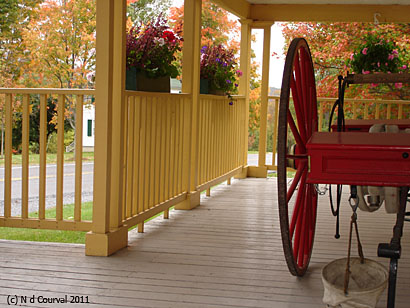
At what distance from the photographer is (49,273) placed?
2.82 meters

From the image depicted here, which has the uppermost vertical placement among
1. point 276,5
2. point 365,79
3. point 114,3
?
point 276,5

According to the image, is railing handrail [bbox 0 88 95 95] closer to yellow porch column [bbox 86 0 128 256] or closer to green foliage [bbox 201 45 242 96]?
yellow porch column [bbox 86 0 128 256]

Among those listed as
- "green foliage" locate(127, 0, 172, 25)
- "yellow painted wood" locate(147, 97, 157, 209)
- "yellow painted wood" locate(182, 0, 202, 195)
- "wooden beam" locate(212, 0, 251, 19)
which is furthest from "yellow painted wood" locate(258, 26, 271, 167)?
"yellow painted wood" locate(147, 97, 157, 209)

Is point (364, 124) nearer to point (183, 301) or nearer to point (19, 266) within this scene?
point (183, 301)

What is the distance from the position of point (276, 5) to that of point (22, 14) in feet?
12.7

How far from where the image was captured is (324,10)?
6.40m

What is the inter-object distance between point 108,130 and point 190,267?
88cm

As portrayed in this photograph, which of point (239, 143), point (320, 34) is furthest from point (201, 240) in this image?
point (320, 34)

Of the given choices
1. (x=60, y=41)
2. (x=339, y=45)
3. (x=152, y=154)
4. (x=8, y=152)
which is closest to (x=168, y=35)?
(x=152, y=154)

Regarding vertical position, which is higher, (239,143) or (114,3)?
(114,3)

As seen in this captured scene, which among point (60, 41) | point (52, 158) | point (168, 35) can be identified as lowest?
point (52, 158)

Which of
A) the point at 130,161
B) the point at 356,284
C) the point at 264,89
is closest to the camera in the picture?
the point at 356,284

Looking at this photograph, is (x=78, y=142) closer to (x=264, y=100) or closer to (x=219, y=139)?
(x=219, y=139)

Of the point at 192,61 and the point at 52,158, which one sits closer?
the point at 192,61
